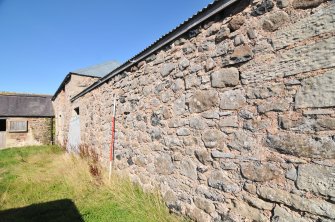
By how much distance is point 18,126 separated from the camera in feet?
52.4

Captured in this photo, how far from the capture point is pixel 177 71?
12.3 ft

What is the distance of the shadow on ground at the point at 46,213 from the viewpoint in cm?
403

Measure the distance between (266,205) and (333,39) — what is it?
1.56 meters

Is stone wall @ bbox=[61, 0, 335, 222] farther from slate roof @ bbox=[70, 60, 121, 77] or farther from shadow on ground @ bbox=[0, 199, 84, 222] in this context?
slate roof @ bbox=[70, 60, 121, 77]

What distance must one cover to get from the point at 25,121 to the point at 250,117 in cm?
1678

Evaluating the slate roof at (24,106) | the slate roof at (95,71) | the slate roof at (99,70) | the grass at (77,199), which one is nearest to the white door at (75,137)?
the grass at (77,199)

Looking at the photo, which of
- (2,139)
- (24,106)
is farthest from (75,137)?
(24,106)

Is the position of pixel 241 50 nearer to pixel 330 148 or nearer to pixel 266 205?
pixel 330 148

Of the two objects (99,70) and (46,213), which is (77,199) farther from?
(99,70)

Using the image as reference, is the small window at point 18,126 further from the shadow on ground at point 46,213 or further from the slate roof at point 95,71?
the shadow on ground at point 46,213

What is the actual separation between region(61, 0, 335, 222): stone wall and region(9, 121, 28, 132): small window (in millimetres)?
14500

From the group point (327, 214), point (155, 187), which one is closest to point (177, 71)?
point (155, 187)

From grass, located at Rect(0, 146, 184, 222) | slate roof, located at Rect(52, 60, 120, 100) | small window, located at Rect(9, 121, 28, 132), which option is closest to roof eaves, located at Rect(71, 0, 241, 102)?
grass, located at Rect(0, 146, 184, 222)

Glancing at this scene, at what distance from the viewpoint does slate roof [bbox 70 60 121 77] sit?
41.2ft
